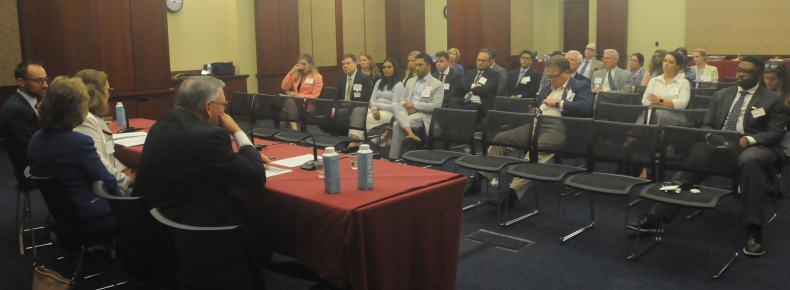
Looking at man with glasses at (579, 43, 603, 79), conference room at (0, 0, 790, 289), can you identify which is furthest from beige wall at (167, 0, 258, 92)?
man with glasses at (579, 43, 603, 79)

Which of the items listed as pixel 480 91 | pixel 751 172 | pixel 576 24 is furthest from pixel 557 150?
pixel 576 24

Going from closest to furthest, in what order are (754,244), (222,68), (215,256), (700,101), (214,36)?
(215,256) → (754,244) → (700,101) → (222,68) → (214,36)

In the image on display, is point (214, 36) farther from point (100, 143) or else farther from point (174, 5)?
point (100, 143)

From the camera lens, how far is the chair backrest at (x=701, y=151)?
4129mm

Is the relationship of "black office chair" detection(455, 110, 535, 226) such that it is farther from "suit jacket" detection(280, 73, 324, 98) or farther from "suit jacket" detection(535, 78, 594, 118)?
"suit jacket" detection(280, 73, 324, 98)

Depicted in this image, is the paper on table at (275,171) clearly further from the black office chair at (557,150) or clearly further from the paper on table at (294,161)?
the black office chair at (557,150)

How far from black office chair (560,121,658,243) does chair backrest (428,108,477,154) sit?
1.02 metres

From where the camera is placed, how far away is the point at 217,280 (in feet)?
7.95

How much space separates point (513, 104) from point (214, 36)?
594 cm

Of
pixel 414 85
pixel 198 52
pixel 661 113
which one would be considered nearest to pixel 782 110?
pixel 661 113

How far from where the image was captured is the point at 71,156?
326 centimetres

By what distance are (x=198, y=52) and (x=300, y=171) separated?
24.9ft

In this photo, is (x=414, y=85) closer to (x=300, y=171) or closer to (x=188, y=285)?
(x=300, y=171)

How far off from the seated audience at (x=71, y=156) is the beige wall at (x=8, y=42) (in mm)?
6064
